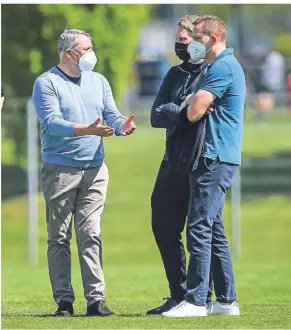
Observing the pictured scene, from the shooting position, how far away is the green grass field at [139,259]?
832cm

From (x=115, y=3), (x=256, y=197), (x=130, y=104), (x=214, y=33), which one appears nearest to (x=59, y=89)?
(x=214, y=33)

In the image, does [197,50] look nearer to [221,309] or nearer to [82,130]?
[82,130]

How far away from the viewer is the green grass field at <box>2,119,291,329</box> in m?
8.32

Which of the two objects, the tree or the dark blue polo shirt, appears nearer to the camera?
the dark blue polo shirt

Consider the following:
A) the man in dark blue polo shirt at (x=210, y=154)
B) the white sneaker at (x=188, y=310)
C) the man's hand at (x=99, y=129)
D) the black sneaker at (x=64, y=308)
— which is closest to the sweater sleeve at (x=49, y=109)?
the man's hand at (x=99, y=129)

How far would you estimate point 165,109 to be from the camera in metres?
8.38

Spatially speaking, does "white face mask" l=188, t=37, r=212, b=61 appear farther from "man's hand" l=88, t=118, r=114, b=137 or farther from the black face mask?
"man's hand" l=88, t=118, r=114, b=137

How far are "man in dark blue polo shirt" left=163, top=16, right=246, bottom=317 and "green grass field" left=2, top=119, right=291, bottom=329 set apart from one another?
317 mm

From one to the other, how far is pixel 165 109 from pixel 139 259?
990 cm

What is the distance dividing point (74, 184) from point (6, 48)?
10.7m

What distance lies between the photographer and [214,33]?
27.1ft

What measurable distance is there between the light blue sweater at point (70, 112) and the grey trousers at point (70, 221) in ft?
0.26

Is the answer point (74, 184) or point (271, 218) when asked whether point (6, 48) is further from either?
point (74, 184)

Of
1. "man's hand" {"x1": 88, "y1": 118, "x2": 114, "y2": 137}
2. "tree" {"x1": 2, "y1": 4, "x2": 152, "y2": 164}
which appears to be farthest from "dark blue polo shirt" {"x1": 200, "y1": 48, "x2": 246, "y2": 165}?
"tree" {"x1": 2, "y1": 4, "x2": 152, "y2": 164}
